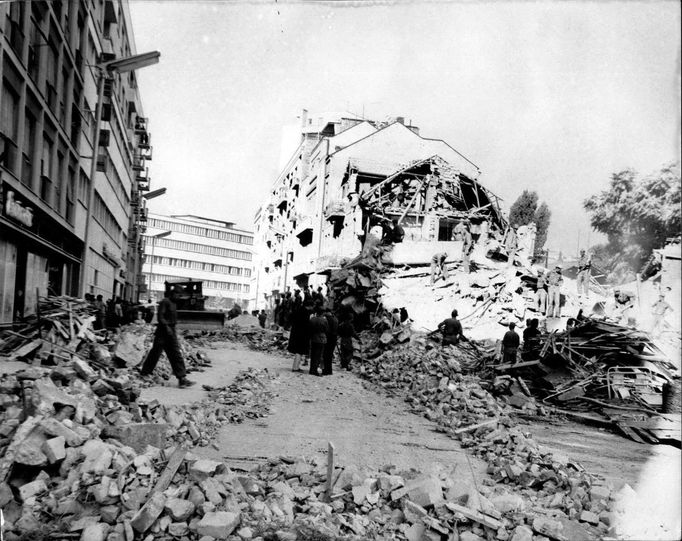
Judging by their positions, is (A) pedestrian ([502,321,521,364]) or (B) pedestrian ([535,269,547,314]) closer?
(A) pedestrian ([502,321,521,364])

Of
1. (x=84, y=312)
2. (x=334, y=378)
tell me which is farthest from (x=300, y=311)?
(x=84, y=312)

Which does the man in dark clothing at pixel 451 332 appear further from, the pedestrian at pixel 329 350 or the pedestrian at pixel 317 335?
the pedestrian at pixel 317 335

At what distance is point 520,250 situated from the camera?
82.7 ft

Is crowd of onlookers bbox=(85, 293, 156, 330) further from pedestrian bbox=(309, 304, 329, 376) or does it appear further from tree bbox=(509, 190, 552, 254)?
tree bbox=(509, 190, 552, 254)

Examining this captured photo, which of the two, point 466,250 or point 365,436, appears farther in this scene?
point 466,250

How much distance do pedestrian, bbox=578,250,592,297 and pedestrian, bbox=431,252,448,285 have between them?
6002 mm

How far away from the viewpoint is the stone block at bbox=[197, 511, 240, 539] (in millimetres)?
3734

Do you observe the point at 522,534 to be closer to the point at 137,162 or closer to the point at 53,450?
the point at 53,450

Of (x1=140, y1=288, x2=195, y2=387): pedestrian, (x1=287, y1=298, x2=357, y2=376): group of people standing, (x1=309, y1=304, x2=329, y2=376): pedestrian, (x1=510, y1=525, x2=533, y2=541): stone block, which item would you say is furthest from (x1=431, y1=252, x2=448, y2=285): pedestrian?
(x1=510, y1=525, x2=533, y2=541): stone block

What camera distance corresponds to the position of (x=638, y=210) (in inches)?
166

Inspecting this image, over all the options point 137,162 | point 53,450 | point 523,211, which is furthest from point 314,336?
point 137,162

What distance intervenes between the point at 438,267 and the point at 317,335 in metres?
12.6

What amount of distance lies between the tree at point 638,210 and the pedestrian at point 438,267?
16.0m

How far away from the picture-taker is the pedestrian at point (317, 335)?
42.4 ft
